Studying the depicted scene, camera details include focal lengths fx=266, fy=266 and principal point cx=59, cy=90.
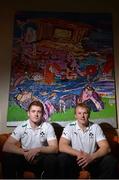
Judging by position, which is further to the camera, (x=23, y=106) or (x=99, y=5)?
(x=99, y=5)

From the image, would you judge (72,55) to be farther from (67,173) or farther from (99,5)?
(67,173)

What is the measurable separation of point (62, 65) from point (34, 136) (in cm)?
105

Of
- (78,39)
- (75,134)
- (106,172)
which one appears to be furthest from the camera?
(78,39)

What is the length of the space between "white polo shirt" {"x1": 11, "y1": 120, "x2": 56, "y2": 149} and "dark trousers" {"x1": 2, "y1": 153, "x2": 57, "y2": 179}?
22cm

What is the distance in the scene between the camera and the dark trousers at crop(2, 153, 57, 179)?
2.31 metres

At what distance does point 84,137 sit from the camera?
268 cm

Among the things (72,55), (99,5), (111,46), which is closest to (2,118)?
(72,55)

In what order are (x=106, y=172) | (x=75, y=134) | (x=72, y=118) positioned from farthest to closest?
(x=72, y=118), (x=75, y=134), (x=106, y=172)

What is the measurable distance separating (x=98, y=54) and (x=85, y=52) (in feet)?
0.55

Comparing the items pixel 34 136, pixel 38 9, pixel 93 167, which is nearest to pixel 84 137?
pixel 93 167

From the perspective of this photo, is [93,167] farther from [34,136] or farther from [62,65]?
[62,65]

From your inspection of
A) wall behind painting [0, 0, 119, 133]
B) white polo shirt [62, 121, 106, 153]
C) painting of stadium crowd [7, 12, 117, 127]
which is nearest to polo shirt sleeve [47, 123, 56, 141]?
white polo shirt [62, 121, 106, 153]

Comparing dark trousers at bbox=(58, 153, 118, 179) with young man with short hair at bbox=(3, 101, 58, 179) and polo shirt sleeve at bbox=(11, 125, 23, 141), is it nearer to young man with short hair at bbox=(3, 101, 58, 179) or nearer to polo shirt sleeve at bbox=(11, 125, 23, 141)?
young man with short hair at bbox=(3, 101, 58, 179)

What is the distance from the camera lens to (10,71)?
334 cm
